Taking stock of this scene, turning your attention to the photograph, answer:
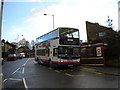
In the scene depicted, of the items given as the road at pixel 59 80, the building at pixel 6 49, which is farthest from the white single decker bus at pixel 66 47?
the building at pixel 6 49

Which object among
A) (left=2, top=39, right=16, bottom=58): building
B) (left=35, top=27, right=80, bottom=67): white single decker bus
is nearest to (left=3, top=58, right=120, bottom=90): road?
(left=35, top=27, right=80, bottom=67): white single decker bus

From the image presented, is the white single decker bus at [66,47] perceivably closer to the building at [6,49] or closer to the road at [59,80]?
the road at [59,80]

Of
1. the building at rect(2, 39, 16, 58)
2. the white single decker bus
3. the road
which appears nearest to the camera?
the road

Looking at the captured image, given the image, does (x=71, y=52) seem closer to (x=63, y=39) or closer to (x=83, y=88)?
(x=63, y=39)

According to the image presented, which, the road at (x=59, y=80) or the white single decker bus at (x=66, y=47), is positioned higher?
the white single decker bus at (x=66, y=47)

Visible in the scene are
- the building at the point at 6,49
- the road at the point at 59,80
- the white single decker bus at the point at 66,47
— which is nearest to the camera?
the road at the point at 59,80

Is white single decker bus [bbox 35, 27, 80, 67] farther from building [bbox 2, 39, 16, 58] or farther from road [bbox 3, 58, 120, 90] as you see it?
building [bbox 2, 39, 16, 58]

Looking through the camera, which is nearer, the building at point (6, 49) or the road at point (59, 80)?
the road at point (59, 80)

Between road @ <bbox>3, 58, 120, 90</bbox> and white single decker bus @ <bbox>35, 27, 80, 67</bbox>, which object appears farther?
white single decker bus @ <bbox>35, 27, 80, 67</bbox>

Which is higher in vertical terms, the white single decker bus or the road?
the white single decker bus

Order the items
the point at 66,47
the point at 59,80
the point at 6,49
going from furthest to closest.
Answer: the point at 6,49 < the point at 66,47 < the point at 59,80

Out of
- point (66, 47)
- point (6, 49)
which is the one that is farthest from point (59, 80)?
point (6, 49)

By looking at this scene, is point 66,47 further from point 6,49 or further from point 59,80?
point 6,49

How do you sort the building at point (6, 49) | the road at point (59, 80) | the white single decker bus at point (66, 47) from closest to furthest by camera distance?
the road at point (59, 80) → the white single decker bus at point (66, 47) → the building at point (6, 49)
